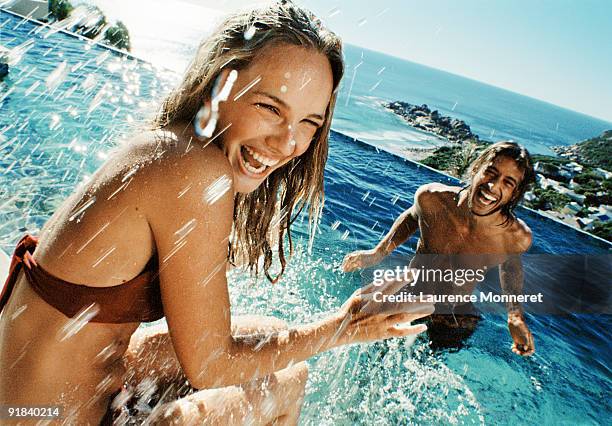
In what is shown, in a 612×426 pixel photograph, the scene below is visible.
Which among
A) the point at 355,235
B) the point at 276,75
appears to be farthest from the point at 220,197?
the point at 355,235

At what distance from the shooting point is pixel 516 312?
12.2 feet

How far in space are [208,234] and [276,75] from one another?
1.86 feet

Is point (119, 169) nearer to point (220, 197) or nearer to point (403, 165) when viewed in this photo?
point (220, 197)

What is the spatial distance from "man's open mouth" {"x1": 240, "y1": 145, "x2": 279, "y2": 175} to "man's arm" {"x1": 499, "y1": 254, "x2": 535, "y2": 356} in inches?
121

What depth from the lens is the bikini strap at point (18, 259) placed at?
4.17 feet

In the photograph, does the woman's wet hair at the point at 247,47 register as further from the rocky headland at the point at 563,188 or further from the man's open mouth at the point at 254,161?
the rocky headland at the point at 563,188

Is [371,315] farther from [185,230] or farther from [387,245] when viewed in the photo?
[387,245]

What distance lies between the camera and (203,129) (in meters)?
1.28

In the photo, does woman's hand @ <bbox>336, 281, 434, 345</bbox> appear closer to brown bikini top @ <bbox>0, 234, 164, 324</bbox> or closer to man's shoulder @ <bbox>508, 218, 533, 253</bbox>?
brown bikini top @ <bbox>0, 234, 164, 324</bbox>

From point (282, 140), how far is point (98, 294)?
0.78 meters

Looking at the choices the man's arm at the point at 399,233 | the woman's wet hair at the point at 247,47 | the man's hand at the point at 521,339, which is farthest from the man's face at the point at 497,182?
the woman's wet hair at the point at 247,47

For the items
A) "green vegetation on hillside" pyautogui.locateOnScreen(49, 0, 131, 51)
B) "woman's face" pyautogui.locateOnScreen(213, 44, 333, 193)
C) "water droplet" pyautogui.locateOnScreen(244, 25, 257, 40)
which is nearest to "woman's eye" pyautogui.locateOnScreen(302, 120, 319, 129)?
"woman's face" pyautogui.locateOnScreen(213, 44, 333, 193)

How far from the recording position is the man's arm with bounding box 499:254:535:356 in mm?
3525

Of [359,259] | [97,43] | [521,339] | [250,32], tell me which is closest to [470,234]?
[521,339]
